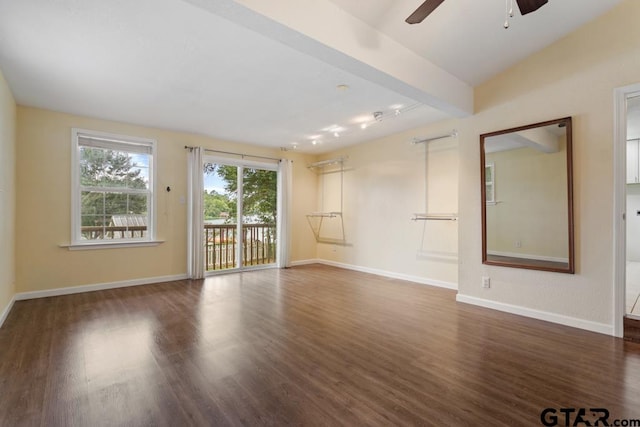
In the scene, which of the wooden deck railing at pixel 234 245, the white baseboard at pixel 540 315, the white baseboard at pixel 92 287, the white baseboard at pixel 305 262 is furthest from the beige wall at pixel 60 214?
the white baseboard at pixel 540 315

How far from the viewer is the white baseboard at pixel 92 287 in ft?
→ 13.0

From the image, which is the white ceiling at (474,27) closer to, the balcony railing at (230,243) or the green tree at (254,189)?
the green tree at (254,189)

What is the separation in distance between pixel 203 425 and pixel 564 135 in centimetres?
402

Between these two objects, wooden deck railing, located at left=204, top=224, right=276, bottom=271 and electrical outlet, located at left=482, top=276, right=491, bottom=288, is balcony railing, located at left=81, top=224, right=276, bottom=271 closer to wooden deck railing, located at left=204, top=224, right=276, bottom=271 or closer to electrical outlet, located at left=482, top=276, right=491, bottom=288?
wooden deck railing, located at left=204, top=224, right=276, bottom=271

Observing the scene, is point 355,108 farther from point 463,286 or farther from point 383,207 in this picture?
point 463,286

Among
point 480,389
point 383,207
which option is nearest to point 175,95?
point 383,207

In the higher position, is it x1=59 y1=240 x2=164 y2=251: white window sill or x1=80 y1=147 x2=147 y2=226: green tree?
x1=80 y1=147 x2=147 y2=226: green tree

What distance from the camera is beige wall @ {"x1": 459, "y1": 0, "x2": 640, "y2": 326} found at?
9.18 feet

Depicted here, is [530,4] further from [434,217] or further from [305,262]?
[305,262]

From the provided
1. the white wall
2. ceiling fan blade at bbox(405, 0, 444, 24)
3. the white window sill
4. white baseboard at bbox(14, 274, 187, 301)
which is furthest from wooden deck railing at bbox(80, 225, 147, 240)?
the white wall

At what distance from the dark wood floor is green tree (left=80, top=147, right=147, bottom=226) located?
138 cm

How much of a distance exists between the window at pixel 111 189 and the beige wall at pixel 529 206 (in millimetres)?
5141

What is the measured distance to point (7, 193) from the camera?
3.38m

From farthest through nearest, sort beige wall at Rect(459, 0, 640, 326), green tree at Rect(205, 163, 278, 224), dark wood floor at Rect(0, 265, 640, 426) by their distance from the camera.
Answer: green tree at Rect(205, 163, 278, 224)
beige wall at Rect(459, 0, 640, 326)
dark wood floor at Rect(0, 265, 640, 426)
